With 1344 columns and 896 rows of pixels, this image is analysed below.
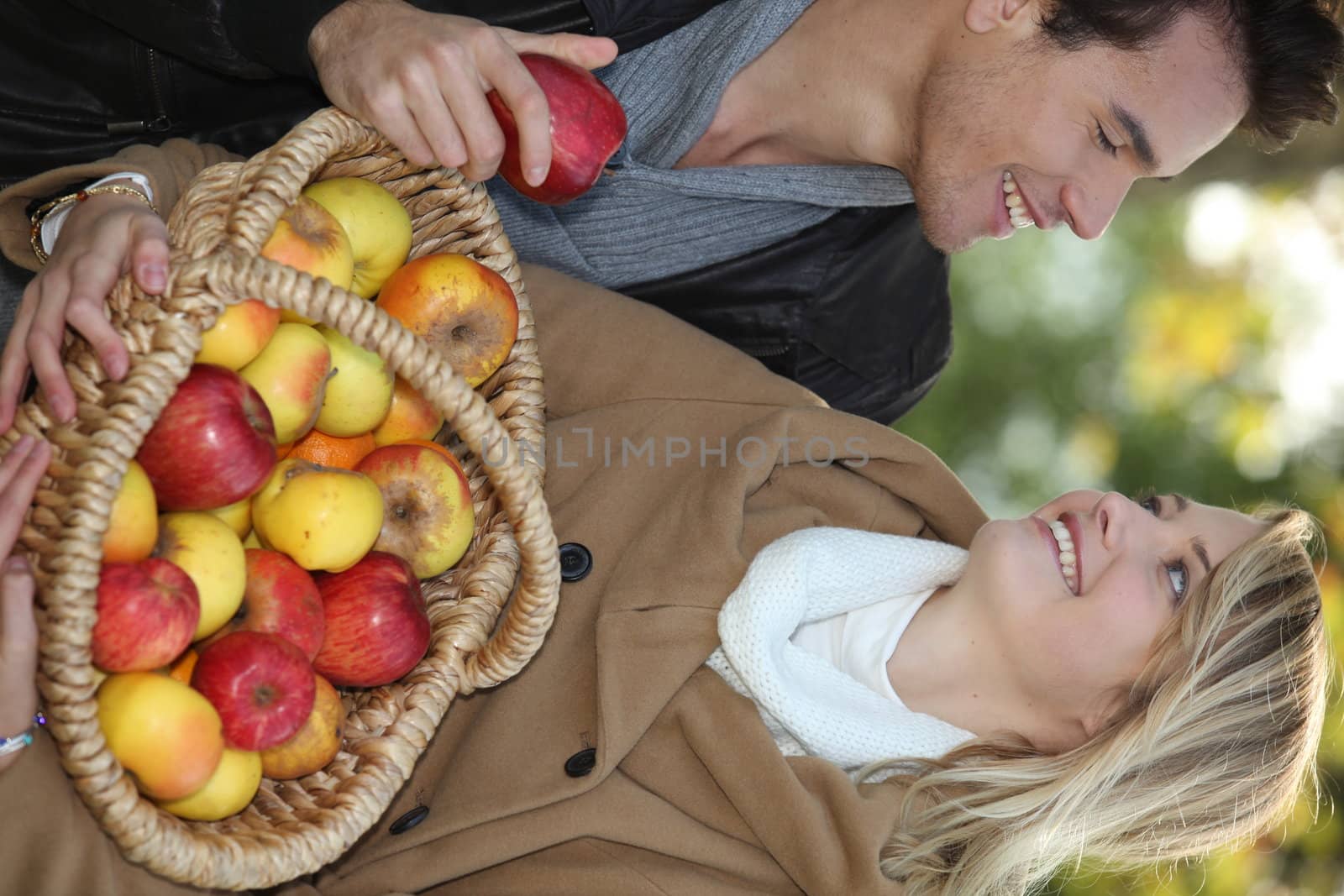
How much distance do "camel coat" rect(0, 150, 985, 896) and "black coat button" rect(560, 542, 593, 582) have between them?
2 cm

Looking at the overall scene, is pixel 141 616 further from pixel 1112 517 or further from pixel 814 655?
pixel 1112 517

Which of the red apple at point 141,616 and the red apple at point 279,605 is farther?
the red apple at point 279,605

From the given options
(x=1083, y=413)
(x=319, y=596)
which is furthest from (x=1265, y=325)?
(x=319, y=596)

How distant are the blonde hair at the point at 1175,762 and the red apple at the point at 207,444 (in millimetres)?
934

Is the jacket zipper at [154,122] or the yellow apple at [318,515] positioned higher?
the jacket zipper at [154,122]

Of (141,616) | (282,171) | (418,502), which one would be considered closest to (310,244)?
(282,171)

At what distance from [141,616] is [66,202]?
1.92ft

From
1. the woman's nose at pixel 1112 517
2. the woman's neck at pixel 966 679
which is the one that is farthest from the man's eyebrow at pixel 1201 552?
the woman's neck at pixel 966 679

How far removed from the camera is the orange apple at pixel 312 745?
1188mm

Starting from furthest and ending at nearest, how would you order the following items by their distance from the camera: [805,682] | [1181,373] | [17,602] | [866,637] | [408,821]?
[1181,373] < [866,637] < [805,682] < [408,821] < [17,602]

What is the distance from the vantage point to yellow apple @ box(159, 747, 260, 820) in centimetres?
110

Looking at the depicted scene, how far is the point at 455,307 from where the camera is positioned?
1381mm

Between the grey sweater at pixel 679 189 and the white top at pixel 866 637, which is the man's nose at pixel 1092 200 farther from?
the white top at pixel 866 637

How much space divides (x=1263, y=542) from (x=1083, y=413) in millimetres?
2843
